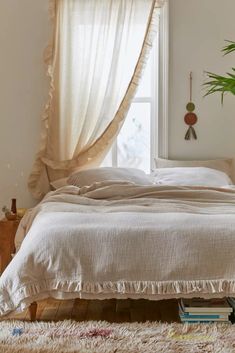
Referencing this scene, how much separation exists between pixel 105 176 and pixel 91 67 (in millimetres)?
1058

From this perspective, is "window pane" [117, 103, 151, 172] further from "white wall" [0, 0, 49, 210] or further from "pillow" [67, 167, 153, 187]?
"white wall" [0, 0, 49, 210]

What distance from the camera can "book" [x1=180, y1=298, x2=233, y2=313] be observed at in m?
2.76

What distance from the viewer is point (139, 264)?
2646 mm

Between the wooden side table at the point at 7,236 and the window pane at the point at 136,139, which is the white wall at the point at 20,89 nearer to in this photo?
the window pane at the point at 136,139

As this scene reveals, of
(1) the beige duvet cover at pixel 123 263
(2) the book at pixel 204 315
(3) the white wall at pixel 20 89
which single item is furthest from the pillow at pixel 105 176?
(2) the book at pixel 204 315

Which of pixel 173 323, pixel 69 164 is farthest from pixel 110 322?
pixel 69 164

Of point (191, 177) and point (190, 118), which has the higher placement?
point (190, 118)

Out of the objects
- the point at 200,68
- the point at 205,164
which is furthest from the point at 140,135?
the point at 200,68

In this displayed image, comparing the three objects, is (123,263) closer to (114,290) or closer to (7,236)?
(114,290)

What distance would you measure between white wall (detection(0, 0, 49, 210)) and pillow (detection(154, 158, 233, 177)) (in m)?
1.13

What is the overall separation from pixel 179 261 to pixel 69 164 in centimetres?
212

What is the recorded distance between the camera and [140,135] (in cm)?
484

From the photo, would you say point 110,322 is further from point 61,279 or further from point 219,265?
point 219,265

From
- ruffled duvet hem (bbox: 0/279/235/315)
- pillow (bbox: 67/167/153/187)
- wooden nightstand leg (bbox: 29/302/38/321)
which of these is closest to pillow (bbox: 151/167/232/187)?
pillow (bbox: 67/167/153/187)
